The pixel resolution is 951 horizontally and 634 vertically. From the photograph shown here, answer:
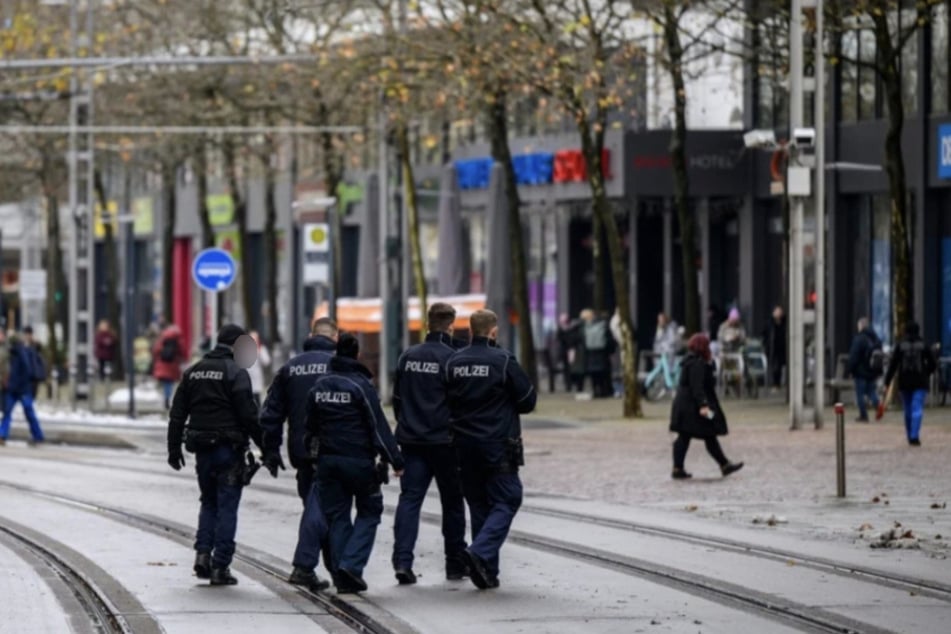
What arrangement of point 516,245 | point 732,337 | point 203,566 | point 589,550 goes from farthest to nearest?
point 732,337
point 516,245
point 589,550
point 203,566

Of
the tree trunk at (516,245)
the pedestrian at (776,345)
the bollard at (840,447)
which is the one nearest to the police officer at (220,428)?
the bollard at (840,447)

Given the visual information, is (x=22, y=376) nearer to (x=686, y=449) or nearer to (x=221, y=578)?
(x=686, y=449)

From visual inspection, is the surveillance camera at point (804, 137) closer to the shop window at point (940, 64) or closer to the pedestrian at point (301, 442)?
the shop window at point (940, 64)

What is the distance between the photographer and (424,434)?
16.0m

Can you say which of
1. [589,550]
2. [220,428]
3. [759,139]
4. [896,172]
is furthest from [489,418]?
[896,172]

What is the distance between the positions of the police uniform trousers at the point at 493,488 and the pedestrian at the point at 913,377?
15.6 metres

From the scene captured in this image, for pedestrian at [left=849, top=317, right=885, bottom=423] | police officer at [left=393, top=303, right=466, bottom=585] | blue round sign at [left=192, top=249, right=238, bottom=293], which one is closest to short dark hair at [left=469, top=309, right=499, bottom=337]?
police officer at [left=393, top=303, right=466, bottom=585]

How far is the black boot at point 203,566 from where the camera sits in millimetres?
16500

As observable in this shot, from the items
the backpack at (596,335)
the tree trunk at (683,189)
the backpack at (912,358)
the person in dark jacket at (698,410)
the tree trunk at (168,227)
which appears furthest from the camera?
the tree trunk at (168,227)

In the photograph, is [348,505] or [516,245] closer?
[348,505]

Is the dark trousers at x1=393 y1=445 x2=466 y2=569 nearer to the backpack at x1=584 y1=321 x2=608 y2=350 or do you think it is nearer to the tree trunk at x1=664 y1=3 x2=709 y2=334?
the tree trunk at x1=664 y1=3 x2=709 y2=334

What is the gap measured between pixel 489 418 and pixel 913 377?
52.5 feet

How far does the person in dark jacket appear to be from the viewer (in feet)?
88.3

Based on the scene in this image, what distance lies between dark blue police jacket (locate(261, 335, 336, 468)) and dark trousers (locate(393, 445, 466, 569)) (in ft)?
2.20
